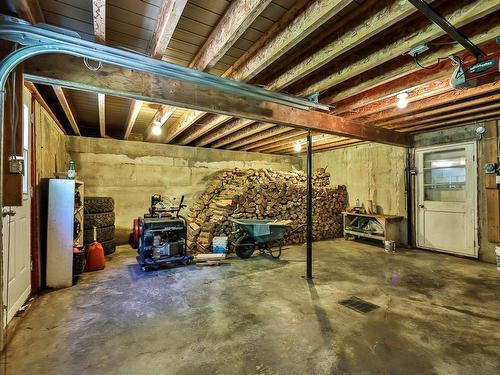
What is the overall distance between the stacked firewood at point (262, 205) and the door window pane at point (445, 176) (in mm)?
2172

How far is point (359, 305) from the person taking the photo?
2838 mm

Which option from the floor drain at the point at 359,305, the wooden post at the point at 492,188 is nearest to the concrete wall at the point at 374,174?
the wooden post at the point at 492,188

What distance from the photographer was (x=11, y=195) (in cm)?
185

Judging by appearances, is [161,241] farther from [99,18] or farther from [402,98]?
[402,98]

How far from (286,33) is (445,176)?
206 inches

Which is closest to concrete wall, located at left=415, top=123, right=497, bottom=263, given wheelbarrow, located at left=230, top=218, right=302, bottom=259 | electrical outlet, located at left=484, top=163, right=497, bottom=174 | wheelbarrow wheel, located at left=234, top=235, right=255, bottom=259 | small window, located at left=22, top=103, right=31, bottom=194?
electrical outlet, located at left=484, top=163, right=497, bottom=174

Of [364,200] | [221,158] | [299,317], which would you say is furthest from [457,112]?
[221,158]

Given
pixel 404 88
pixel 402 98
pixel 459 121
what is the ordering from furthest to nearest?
pixel 459 121, pixel 402 98, pixel 404 88

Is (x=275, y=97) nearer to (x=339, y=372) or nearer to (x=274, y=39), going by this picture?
(x=274, y=39)

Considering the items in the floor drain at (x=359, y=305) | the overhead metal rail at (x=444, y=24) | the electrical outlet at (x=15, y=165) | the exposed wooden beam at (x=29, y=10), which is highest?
the exposed wooden beam at (x=29, y=10)

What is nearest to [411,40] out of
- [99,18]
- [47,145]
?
[99,18]

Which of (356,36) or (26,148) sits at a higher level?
(356,36)

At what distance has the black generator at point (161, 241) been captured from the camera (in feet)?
13.0

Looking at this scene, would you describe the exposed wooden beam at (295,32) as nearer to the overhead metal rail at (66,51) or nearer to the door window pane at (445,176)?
the overhead metal rail at (66,51)
